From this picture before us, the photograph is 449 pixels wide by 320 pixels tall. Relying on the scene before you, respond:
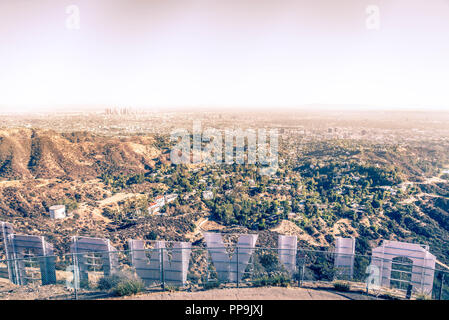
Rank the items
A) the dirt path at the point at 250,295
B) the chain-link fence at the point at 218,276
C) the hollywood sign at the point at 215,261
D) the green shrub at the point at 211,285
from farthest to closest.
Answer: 1. the hollywood sign at the point at 215,261
2. the green shrub at the point at 211,285
3. the chain-link fence at the point at 218,276
4. the dirt path at the point at 250,295

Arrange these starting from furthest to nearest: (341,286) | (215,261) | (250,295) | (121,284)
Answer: (215,261), (341,286), (121,284), (250,295)

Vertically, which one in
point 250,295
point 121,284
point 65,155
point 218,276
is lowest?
point 218,276

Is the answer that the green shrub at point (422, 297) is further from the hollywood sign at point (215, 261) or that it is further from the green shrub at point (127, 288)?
the green shrub at point (127, 288)

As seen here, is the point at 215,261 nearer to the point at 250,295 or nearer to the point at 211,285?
the point at 211,285

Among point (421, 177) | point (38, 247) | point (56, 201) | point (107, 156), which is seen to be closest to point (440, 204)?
point (421, 177)

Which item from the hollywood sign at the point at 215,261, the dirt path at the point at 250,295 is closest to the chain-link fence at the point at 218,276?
the hollywood sign at the point at 215,261

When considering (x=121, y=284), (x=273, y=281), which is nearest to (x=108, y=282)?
(x=121, y=284)

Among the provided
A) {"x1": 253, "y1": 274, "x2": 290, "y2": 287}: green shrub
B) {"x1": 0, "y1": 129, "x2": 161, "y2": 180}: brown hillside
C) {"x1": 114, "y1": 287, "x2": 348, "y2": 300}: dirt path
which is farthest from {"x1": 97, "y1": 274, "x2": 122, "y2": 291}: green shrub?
{"x1": 0, "y1": 129, "x2": 161, "y2": 180}: brown hillside
